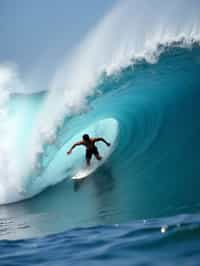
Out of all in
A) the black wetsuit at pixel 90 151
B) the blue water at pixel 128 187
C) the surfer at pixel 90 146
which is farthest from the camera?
the black wetsuit at pixel 90 151

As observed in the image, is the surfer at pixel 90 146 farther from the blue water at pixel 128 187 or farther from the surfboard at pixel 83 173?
the blue water at pixel 128 187

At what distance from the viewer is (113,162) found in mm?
9039

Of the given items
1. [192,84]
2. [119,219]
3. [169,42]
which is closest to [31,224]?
[119,219]

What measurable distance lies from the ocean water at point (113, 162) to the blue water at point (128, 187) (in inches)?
0.7

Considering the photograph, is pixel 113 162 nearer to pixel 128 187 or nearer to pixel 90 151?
pixel 90 151

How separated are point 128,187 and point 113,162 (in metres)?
1.86

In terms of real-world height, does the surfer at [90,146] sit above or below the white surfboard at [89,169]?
above

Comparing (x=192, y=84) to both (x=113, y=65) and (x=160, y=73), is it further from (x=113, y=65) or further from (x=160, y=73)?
(x=113, y=65)

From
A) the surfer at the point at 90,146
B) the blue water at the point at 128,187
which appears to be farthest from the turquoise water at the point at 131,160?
the surfer at the point at 90,146

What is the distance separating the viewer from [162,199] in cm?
590

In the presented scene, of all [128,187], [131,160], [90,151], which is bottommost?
[128,187]

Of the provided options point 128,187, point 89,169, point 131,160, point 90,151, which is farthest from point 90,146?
point 128,187

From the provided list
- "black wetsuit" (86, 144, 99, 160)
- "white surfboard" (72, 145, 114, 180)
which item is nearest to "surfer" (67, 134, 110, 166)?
"black wetsuit" (86, 144, 99, 160)

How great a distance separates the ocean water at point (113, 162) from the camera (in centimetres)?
346
